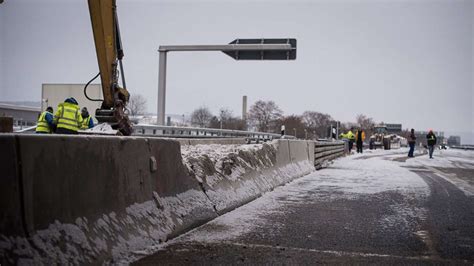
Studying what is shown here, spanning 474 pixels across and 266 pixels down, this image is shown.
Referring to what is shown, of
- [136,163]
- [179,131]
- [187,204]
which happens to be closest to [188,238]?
[187,204]

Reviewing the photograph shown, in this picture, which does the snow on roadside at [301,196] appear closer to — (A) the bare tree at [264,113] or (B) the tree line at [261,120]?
(B) the tree line at [261,120]

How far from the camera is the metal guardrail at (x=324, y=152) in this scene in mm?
16672

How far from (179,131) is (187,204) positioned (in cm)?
1878

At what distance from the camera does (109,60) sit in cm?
1018

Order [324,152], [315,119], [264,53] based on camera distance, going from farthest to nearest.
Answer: [315,119]
[264,53]
[324,152]

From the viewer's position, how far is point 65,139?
3590 millimetres

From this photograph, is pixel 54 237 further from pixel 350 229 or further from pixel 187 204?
pixel 350 229

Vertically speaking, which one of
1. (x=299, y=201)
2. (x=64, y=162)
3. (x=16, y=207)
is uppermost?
(x=64, y=162)

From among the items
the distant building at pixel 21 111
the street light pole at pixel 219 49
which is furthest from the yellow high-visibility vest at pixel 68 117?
the distant building at pixel 21 111

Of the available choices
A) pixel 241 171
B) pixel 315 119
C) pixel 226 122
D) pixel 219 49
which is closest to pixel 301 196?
pixel 241 171

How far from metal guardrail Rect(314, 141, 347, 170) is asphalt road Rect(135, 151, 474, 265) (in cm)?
751

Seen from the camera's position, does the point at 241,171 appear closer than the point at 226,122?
Yes

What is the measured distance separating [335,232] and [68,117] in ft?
24.6

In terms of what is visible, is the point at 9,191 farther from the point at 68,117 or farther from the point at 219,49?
the point at 219,49
